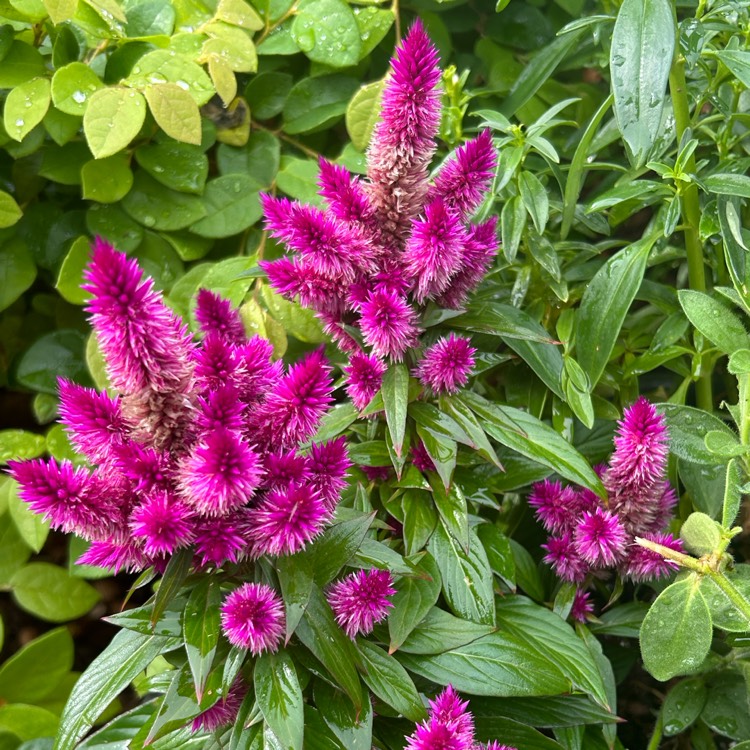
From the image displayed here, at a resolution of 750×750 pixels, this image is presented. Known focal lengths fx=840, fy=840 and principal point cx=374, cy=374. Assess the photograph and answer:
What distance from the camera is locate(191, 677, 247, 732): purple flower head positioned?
2.51ft

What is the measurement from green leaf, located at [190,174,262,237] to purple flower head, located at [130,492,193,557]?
686 mm

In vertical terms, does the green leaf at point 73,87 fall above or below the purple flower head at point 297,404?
above

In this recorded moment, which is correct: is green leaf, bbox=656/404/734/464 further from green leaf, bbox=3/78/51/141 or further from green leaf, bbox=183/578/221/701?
green leaf, bbox=3/78/51/141

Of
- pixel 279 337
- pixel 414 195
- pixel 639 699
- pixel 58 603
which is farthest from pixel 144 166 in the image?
pixel 639 699

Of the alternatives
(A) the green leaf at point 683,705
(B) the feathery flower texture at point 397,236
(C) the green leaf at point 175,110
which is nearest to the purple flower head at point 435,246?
(B) the feathery flower texture at point 397,236

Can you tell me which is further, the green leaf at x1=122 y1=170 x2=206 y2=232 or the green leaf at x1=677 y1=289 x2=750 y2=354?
the green leaf at x1=122 y1=170 x2=206 y2=232

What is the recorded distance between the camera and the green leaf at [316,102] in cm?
134

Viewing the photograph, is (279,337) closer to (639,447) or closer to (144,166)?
(144,166)

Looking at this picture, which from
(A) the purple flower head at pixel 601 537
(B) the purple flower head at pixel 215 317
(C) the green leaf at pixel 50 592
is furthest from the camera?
(C) the green leaf at pixel 50 592

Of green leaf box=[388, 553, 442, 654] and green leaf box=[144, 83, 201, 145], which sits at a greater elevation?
green leaf box=[144, 83, 201, 145]

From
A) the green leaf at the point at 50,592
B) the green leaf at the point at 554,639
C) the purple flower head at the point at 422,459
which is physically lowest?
the green leaf at the point at 50,592

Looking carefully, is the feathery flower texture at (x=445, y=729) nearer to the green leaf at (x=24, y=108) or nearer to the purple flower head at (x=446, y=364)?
the purple flower head at (x=446, y=364)

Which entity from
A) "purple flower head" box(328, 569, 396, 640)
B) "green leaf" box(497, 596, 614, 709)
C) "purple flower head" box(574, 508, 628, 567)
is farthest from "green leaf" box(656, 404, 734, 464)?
"purple flower head" box(328, 569, 396, 640)

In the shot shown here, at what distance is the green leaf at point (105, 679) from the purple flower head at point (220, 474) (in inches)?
8.5
